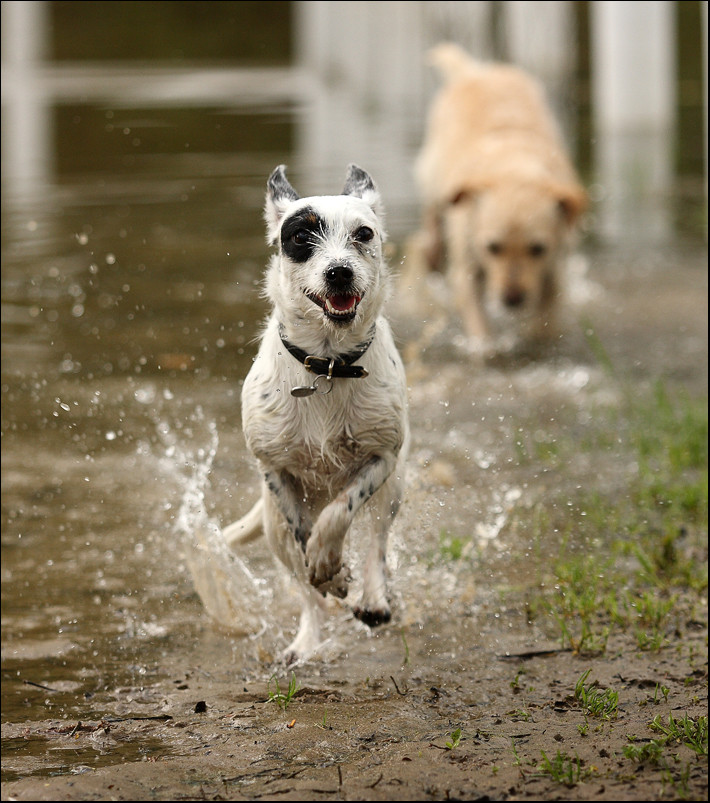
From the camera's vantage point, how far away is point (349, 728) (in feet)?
11.4

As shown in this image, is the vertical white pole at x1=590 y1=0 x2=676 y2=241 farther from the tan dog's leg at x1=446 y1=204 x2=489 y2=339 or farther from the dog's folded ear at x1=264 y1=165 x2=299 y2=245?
the dog's folded ear at x1=264 y1=165 x2=299 y2=245

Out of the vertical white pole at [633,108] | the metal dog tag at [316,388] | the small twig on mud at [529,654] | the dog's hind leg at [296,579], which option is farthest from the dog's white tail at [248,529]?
the vertical white pole at [633,108]

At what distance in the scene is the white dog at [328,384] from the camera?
11.2 ft

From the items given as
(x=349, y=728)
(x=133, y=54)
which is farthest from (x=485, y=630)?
(x=133, y=54)

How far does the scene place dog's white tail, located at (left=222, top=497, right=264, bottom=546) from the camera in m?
4.43

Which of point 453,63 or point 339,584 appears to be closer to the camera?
point 339,584

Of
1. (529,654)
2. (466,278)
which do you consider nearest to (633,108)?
(466,278)

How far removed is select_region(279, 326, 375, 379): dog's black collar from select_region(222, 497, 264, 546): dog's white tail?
0.89m

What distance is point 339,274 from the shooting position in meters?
3.34

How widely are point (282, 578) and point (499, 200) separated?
3.85 meters

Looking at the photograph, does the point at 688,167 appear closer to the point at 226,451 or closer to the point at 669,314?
the point at 669,314

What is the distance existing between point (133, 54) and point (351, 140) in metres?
16.6

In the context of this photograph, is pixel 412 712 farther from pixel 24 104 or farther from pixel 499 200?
pixel 24 104

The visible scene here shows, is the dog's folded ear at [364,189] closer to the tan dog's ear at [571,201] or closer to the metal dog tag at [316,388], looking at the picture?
the metal dog tag at [316,388]
